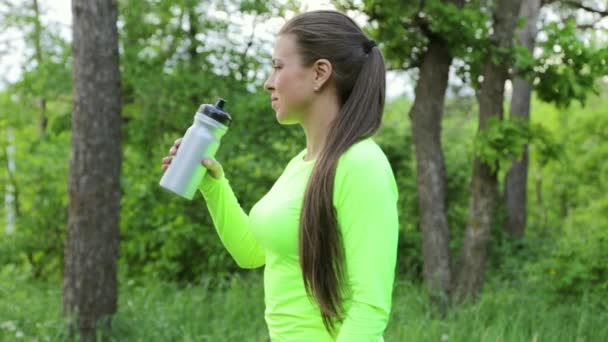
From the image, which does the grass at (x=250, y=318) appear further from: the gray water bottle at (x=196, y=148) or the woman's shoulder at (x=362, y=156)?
the woman's shoulder at (x=362, y=156)

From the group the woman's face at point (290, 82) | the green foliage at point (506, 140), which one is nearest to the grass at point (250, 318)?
the green foliage at point (506, 140)

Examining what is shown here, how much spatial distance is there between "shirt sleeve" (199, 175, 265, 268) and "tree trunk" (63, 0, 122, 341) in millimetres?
3071

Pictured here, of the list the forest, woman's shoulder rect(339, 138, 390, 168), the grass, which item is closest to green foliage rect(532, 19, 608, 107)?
the forest

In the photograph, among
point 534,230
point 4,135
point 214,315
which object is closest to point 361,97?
point 214,315

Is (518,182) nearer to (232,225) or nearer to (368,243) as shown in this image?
(232,225)

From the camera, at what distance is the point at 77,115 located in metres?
4.99

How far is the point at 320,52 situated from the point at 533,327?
387cm

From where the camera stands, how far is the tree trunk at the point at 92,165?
4.97 meters

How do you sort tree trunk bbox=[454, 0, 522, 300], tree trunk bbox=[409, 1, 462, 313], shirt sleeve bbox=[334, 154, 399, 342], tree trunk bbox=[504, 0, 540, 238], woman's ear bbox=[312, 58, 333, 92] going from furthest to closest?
tree trunk bbox=[504, 0, 540, 238] → tree trunk bbox=[409, 1, 462, 313] → tree trunk bbox=[454, 0, 522, 300] → woman's ear bbox=[312, 58, 333, 92] → shirt sleeve bbox=[334, 154, 399, 342]

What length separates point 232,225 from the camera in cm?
214

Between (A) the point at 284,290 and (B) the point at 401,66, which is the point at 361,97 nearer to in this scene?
(A) the point at 284,290

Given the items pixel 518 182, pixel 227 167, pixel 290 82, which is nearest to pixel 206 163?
pixel 290 82

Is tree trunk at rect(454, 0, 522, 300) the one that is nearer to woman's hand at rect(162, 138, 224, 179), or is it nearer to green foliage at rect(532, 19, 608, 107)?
green foliage at rect(532, 19, 608, 107)

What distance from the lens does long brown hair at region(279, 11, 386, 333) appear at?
1673 millimetres
